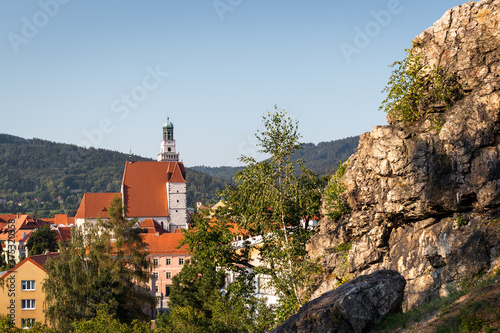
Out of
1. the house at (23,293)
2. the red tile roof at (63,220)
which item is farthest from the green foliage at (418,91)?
the red tile roof at (63,220)

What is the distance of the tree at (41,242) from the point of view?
101m

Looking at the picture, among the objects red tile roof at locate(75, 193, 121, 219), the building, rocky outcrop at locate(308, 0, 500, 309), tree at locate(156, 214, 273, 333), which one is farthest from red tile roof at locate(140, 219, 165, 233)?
rocky outcrop at locate(308, 0, 500, 309)

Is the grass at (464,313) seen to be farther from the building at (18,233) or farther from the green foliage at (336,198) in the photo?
the building at (18,233)

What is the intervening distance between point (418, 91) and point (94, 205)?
10279 centimetres

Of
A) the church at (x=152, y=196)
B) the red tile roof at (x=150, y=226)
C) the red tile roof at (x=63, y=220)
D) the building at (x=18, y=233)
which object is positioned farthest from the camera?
the red tile roof at (x=63, y=220)

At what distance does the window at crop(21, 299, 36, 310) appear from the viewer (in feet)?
197

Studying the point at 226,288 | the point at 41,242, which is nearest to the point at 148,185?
the point at 41,242

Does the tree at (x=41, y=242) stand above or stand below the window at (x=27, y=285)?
above

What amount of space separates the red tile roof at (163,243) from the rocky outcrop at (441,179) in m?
73.2

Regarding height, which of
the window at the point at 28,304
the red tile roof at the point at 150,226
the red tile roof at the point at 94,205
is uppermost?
the red tile roof at the point at 94,205

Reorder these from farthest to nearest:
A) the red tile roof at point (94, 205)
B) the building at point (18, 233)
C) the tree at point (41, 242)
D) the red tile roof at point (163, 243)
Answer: the building at point (18, 233) → the red tile roof at point (94, 205) → the tree at point (41, 242) → the red tile roof at point (163, 243)

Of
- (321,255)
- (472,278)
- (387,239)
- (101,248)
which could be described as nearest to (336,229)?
(321,255)

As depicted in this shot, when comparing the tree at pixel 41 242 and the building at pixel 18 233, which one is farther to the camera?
the building at pixel 18 233

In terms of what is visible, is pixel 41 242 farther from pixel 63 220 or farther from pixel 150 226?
pixel 63 220
